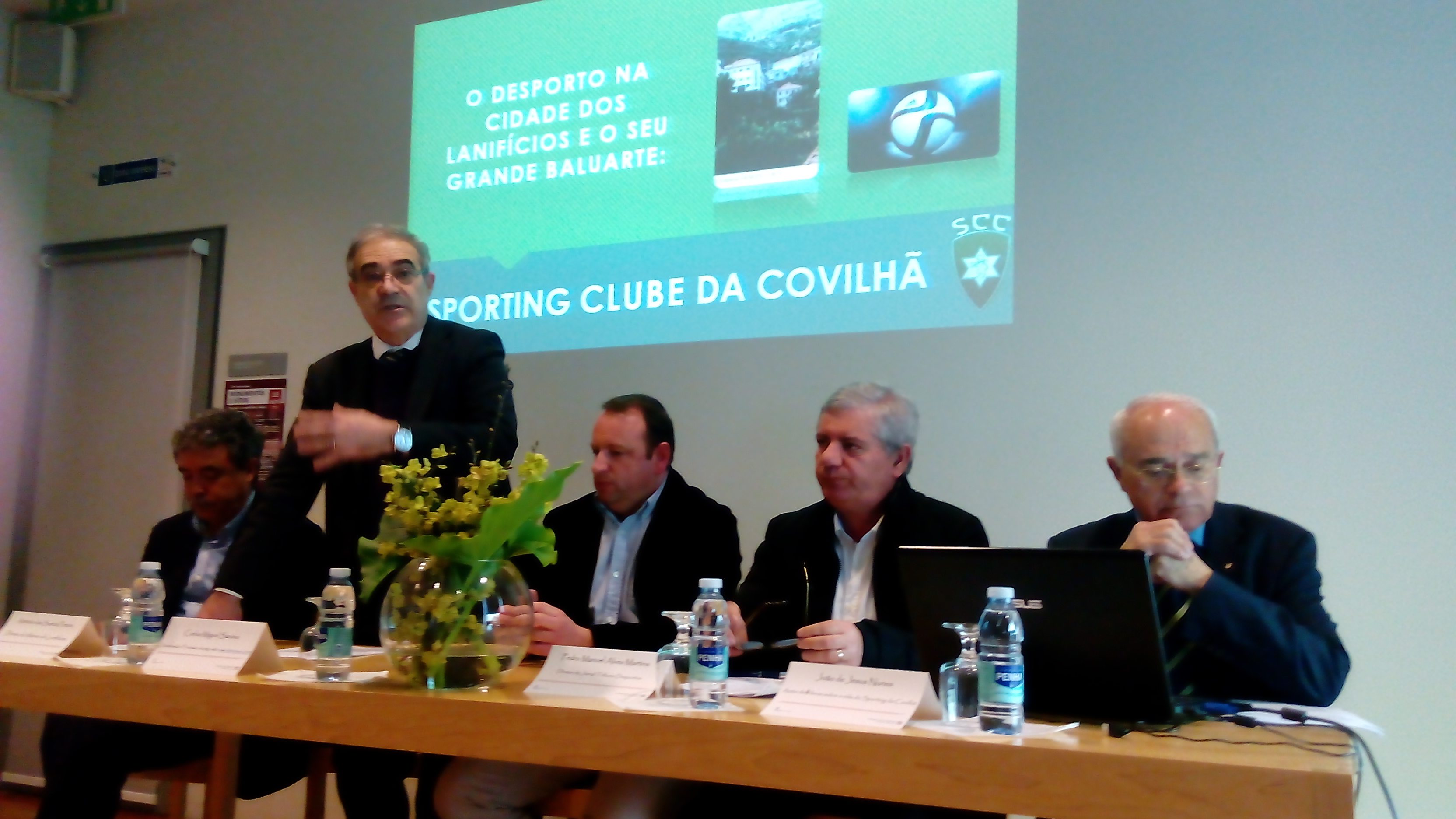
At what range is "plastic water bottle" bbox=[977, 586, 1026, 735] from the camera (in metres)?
1.14

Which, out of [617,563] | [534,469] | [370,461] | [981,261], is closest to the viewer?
[534,469]

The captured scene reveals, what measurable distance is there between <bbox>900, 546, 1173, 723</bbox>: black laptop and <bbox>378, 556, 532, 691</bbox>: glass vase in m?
0.60

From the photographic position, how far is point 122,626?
1856 mm

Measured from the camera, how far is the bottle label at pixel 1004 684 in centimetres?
114

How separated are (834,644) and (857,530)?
71cm

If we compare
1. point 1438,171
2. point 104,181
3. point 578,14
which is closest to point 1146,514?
point 1438,171

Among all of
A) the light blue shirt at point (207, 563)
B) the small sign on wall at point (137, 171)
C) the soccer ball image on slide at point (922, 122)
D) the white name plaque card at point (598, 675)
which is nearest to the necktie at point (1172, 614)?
the white name plaque card at point (598, 675)

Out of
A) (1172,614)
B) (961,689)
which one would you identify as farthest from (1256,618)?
(961,689)

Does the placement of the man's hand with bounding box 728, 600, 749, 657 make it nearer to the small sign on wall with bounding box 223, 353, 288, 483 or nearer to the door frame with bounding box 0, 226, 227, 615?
the small sign on wall with bounding box 223, 353, 288, 483

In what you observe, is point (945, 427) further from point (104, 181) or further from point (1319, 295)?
point (104, 181)

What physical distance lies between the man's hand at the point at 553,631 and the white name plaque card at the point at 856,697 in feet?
2.04

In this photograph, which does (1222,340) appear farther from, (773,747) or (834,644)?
(773,747)

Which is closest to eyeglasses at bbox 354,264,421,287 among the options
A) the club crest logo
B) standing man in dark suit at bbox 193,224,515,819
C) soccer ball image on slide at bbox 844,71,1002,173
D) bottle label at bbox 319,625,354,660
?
standing man in dark suit at bbox 193,224,515,819

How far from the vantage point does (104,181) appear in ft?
14.2
